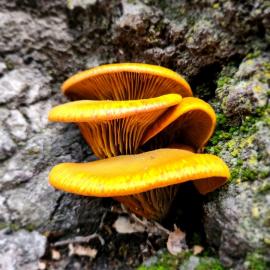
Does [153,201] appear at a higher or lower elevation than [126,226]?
higher

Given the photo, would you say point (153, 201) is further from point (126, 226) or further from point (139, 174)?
point (139, 174)

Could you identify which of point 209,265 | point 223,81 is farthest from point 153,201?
point 223,81

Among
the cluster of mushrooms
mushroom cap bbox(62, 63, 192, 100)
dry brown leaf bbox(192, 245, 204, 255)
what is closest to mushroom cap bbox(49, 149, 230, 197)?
the cluster of mushrooms

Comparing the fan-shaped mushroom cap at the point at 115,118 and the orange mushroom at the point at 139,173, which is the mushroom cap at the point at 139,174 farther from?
the fan-shaped mushroom cap at the point at 115,118

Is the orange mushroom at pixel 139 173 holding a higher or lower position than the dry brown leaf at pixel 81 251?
higher

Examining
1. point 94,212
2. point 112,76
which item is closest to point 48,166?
point 94,212

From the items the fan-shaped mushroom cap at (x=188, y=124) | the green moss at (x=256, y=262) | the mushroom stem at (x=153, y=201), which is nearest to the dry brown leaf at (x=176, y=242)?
the mushroom stem at (x=153, y=201)
